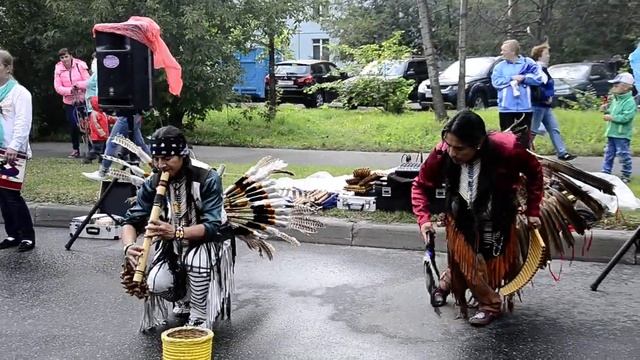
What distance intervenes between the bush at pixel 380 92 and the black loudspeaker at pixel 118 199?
1075cm

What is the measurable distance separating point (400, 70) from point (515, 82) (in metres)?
14.4

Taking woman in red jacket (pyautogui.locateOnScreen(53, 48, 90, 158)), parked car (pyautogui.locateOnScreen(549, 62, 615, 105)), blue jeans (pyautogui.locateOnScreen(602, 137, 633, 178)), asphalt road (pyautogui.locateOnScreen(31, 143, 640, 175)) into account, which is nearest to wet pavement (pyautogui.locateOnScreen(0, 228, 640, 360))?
blue jeans (pyautogui.locateOnScreen(602, 137, 633, 178))

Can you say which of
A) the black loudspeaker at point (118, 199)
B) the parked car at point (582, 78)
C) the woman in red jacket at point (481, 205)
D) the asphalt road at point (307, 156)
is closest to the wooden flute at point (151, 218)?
the woman in red jacket at point (481, 205)

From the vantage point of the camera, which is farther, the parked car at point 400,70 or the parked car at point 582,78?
the parked car at point 582,78

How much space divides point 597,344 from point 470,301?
3.06ft

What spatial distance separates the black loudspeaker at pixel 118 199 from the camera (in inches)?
287

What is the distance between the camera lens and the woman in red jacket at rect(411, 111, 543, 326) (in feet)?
15.9

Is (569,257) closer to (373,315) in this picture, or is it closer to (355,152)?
(373,315)

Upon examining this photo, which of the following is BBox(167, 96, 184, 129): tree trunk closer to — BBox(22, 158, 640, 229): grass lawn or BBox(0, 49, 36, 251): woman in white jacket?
BBox(22, 158, 640, 229): grass lawn

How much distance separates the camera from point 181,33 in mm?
13727

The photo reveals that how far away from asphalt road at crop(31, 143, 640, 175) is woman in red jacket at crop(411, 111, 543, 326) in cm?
580

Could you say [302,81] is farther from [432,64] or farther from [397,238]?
[397,238]

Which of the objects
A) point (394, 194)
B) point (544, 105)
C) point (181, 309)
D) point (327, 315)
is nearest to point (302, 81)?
point (544, 105)

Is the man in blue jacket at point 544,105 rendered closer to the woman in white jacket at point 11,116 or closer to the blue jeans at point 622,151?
the blue jeans at point 622,151
